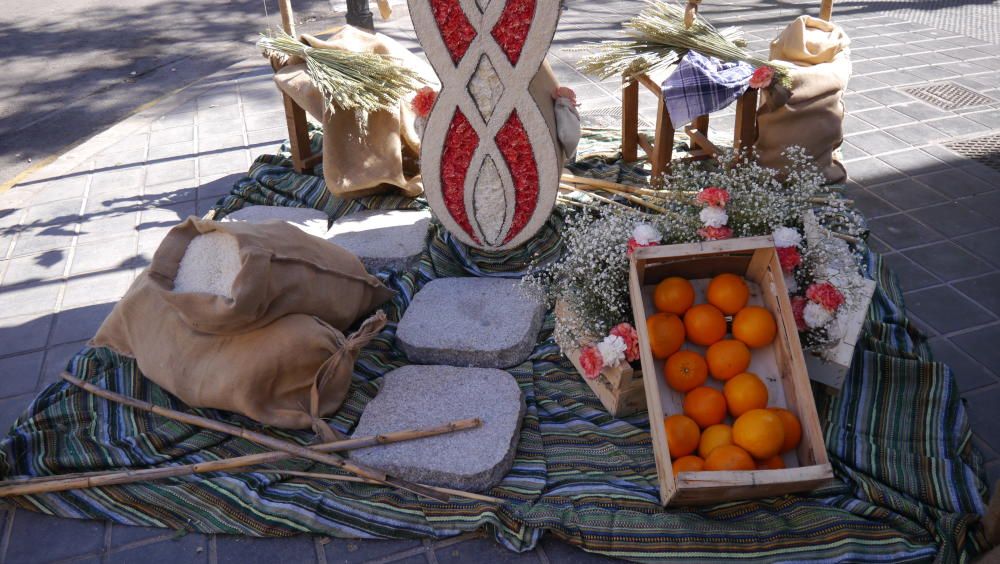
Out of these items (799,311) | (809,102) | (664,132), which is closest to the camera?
(799,311)

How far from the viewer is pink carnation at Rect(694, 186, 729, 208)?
3.00 meters

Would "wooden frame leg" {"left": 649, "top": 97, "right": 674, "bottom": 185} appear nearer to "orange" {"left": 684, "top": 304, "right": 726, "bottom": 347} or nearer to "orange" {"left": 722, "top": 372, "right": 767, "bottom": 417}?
"orange" {"left": 684, "top": 304, "right": 726, "bottom": 347}

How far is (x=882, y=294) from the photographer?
3586 millimetres

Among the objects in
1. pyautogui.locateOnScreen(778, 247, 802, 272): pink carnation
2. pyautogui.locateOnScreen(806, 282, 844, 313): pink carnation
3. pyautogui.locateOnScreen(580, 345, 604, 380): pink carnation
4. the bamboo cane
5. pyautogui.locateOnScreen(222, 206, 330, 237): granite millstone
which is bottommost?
the bamboo cane

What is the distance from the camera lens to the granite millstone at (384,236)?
13.0ft

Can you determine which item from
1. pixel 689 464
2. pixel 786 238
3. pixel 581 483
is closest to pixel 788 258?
pixel 786 238

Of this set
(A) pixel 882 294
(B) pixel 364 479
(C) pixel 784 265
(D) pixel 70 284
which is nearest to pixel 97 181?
(D) pixel 70 284

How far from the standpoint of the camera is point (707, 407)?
2.70m

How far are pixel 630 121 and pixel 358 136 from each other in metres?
1.75

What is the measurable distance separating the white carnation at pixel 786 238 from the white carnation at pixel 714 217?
0.22 metres

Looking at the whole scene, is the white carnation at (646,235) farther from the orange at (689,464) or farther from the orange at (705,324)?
the orange at (689,464)

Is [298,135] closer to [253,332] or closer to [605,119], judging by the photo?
[253,332]

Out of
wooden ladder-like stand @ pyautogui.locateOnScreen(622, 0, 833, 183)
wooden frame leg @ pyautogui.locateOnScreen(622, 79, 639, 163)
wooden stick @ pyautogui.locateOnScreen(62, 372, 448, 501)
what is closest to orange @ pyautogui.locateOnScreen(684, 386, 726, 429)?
wooden stick @ pyautogui.locateOnScreen(62, 372, 448, 501)

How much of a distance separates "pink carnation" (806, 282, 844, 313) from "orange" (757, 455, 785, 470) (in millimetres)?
660
